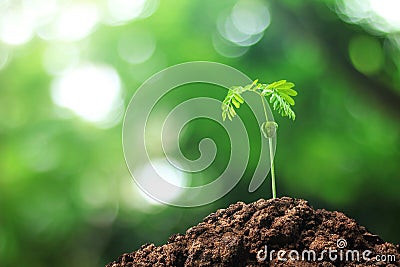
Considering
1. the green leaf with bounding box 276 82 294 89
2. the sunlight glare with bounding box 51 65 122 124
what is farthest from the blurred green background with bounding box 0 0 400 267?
the green leaf with bounding box 276 82 294 89

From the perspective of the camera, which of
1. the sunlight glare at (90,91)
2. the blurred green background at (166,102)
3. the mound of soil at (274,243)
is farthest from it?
the sunlight glare at (90,91)

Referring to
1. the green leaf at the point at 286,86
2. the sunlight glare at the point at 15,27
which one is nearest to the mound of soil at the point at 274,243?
the green leaf at the point at 286,86

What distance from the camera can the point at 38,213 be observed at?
141 cm

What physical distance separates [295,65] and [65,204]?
0.68m

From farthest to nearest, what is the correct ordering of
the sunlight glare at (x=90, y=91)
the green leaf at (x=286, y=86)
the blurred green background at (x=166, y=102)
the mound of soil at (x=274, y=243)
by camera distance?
the sunlight glare at (x=90, y=91) < the blurred green background at (x=166, y=102) < the green leaf at (x=286, y=86) < the mound of soil at (x=274, y=243)

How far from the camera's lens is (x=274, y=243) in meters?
0.78

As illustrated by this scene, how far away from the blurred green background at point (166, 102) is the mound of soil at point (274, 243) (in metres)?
0.40

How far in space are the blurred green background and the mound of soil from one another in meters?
0.40

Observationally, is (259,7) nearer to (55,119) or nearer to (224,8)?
(224,8)

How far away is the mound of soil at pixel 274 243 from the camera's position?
2.47 feet

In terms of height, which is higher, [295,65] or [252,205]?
[295,65]

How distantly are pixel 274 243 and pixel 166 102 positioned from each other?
670mm

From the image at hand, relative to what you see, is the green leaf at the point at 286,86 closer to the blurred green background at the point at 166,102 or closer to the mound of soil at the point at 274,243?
the mound of soil at the point at 274,243

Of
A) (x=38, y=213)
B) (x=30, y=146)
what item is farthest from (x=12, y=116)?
(x=38, y=213)
